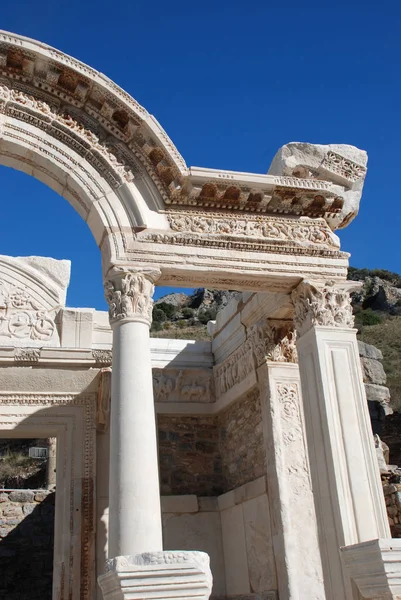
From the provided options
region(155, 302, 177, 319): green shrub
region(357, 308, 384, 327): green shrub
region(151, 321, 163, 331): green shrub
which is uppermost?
region(155, 302, 177, 319): green shrub

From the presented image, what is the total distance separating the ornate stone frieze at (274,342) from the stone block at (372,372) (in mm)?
10661

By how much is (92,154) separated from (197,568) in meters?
4.57

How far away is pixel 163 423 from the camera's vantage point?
9.98 m

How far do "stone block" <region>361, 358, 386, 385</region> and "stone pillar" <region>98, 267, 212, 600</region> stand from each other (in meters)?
13.2

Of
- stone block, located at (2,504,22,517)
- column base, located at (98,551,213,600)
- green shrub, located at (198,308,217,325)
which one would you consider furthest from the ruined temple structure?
green shrub, located at (198,308,217,325)

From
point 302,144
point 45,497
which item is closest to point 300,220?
point 302,144

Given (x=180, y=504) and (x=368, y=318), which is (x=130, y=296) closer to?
(x=180, y=504)

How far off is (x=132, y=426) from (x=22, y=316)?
164 inches

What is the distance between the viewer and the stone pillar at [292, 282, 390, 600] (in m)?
6.52

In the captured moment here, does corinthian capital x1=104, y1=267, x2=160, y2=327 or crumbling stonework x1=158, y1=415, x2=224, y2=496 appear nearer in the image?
corinthian capital x1=104, y1=267, x2=160, y2=327

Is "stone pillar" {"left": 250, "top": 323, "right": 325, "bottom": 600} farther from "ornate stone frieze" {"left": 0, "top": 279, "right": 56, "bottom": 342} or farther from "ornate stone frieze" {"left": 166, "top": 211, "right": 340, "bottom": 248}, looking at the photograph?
"ornate stone frieze" {"left": 0, "top": 279, "right": 56, "bottom": 342}

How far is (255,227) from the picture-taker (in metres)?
7.78

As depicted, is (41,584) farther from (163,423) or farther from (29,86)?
(29,86)

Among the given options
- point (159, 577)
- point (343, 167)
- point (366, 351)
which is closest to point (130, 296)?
point (159, 577)
